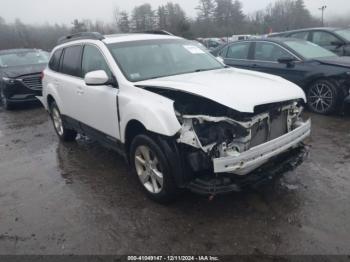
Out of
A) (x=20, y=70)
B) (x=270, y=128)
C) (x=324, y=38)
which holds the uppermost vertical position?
(x=324, y=38)

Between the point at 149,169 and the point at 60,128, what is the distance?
331 centimetres

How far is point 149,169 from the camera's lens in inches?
154

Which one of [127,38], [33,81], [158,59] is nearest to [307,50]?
[158,59]

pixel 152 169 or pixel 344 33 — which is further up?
pixel 344 33

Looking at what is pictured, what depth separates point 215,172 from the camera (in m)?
3.22

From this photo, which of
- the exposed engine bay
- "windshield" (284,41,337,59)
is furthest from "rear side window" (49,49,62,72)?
"windshield" (284,41,337,59)

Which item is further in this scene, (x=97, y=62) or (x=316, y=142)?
(x=316, y=142)

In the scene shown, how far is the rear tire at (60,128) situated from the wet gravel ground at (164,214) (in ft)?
3.75

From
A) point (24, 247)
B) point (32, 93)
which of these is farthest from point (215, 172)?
point (32, 93)

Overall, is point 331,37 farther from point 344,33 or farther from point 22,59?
point 22,59

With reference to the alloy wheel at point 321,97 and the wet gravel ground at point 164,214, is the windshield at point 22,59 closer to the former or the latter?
the wet gravel ground at point 164,214

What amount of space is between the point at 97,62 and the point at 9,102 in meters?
6.56

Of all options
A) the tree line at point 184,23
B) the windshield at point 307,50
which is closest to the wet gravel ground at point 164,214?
the windshield at point 307,50

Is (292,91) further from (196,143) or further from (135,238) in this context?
(135,238)
